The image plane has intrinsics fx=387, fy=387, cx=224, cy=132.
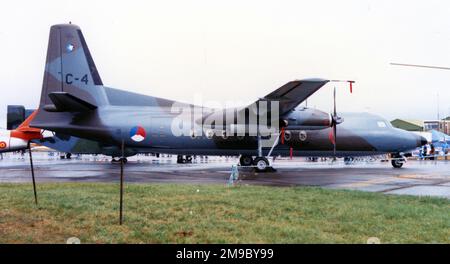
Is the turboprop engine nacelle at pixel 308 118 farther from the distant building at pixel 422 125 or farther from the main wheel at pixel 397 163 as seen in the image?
the distant building at pixel 422 125

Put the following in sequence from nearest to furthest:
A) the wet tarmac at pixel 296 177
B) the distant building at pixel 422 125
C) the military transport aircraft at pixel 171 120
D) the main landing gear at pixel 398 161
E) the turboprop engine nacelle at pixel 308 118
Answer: the wet tarmac at pixel 296 177
the military transport aircraft at pixel 171 120
the turboprop engine nacelle at pixel 308 118
the main landing gear at pixel 398 161
the distant building at pixel 422 125

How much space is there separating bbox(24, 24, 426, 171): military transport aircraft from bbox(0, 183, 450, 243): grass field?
9983 millimetres

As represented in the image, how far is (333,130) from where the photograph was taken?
22531mm

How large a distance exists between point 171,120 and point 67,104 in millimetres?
5397

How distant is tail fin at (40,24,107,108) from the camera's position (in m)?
20.5

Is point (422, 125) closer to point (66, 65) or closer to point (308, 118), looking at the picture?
point (308, 118)

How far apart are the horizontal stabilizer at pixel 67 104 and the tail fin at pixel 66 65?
2.33 ft

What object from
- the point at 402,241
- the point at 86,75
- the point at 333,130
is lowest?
the point at 402,241

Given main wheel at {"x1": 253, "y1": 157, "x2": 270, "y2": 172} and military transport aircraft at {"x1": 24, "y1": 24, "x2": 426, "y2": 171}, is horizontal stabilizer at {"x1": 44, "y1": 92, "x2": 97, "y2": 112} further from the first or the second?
main wheel at {"x1": 253, "y1": 157, "x2": 270, "y2": 172}

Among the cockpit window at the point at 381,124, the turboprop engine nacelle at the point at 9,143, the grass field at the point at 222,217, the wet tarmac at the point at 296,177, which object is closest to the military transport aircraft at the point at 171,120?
the cockpit window at the point at 381,124

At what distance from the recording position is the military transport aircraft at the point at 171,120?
66.9ft
